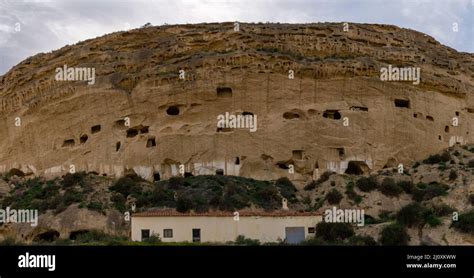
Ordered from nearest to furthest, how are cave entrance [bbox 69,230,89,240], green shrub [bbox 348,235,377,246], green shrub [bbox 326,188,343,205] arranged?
1. green shrub [bbox 348,235,377,246]
2. cave entrance [bbox 69,230,89,240]
3. green shrub [bbox 326,188,343,205]

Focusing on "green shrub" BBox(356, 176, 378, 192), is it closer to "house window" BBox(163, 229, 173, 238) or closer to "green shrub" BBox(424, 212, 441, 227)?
"green shrub" BBox(424, 212, 441, 227)

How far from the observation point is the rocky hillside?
29172mm

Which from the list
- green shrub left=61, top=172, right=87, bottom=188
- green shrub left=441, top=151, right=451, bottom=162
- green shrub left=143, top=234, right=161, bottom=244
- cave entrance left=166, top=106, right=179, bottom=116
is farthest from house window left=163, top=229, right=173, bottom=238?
green shrub left=441, top=151, right=451, bottom=162

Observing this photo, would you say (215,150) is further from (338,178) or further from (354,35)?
(354,35)

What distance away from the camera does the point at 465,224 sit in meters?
28.2

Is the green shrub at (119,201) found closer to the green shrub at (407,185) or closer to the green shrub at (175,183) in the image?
the green shrub at (175,183)

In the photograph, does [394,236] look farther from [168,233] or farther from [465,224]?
[168,233]

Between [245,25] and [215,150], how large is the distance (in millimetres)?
8447

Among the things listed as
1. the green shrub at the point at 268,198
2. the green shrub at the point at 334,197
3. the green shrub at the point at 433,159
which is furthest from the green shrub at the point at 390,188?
the green shrub at the point at 433,159

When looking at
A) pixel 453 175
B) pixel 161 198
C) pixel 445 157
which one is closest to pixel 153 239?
pixel 161 198

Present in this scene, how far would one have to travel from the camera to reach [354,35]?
45.7 meters

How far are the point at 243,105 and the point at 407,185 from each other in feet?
31.5

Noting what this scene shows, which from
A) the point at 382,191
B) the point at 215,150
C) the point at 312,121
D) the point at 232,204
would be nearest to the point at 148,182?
the point at 215,150

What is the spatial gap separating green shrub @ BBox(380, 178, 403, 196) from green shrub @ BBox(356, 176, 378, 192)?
1.23ft
